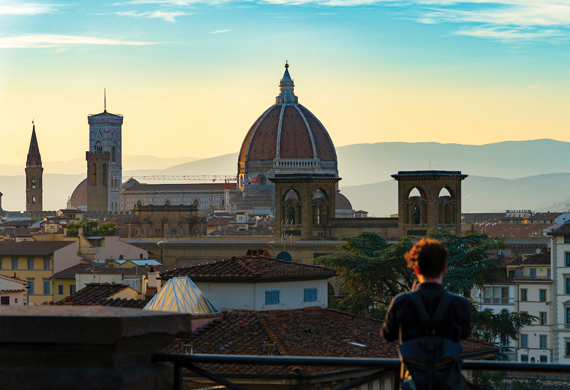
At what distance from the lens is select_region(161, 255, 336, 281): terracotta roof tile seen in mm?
20609

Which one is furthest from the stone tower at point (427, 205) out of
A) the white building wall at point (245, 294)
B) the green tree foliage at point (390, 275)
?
the white building wall at point (245, 294)

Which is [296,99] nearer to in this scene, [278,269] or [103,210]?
[103,210]

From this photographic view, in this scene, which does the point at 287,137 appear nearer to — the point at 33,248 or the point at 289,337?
the point at 33,248

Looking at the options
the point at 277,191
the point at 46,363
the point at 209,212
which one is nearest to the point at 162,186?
the point at 209,212

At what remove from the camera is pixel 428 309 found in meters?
4.36

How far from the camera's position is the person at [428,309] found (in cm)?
435

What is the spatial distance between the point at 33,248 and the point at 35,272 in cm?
149

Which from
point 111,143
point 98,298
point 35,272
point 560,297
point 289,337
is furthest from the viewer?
point 111,143

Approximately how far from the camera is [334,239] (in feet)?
196

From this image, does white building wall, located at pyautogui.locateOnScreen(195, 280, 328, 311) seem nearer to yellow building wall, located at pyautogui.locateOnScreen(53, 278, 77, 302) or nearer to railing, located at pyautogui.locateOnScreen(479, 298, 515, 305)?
yellow building wall, located at pyautogui.locateOnScreen(53, 278, 77, 302)

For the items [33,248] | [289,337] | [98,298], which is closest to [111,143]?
[33,248]

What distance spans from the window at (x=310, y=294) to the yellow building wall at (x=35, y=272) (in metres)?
20.5

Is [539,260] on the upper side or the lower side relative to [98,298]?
lower

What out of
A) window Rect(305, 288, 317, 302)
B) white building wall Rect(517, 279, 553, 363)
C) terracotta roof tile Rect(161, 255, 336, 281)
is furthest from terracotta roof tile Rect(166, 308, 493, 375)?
white building wall Rect(517, 279, 553, 363)
